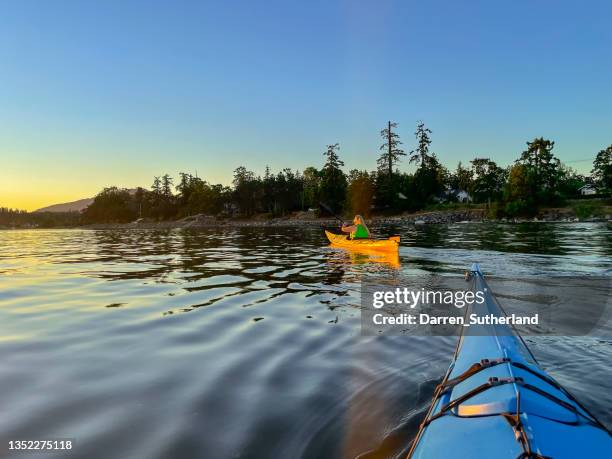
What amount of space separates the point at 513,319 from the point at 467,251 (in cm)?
1229

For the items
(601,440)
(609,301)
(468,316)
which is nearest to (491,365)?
(601,440)

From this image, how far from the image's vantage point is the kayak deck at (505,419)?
249 centimetres

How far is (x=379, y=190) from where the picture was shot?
80812mm

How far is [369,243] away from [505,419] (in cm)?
1757

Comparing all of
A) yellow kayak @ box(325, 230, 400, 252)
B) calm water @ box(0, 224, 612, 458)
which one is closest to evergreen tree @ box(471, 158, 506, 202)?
yellow kayak @ box(325, 230, 400, 252)

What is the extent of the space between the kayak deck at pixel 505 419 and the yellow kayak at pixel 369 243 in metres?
14.5

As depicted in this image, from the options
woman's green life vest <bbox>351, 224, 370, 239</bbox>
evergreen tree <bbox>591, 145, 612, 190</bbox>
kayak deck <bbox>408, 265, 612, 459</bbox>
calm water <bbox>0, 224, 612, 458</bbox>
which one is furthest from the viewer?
evergreen tree <bbox>591, 145, 612, 190</bbox>

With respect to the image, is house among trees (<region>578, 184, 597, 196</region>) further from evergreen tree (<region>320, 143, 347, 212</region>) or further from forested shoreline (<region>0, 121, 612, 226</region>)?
evergreen tree (<region>320, 143, 347, 212</region>)

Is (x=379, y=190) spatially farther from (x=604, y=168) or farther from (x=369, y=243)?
(x=369, y=243)

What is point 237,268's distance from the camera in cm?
1634

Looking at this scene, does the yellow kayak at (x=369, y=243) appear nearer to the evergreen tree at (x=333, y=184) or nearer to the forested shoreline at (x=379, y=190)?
the forested shoreline at (x=379, y=190)

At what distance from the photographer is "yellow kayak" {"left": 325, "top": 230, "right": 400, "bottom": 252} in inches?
717

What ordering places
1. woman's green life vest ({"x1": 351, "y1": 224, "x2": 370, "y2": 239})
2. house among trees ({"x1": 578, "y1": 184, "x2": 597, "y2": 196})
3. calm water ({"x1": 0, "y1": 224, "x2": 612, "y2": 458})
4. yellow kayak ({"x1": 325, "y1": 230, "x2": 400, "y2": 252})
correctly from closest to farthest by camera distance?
calm water ({"x1": 0, "y1": 224, "x2": 612, "y2": 458}), yellow kayak ({"x1": 325, "y1": 230, "x2": 400, "y2": 252}), woman's green life vest ({"x1": 351, "y1": 224, "x2": 370, "y2": 239}), house among trees ({"x1": 578, "y1": 184, "x2": 597, "y2": 196})

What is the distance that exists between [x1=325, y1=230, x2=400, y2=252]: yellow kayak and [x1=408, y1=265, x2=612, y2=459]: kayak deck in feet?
47.6
